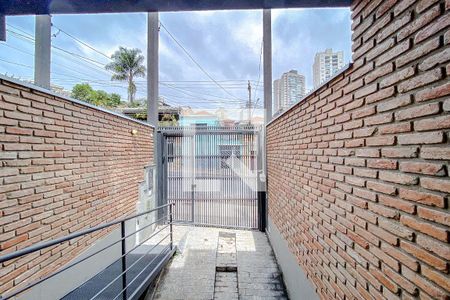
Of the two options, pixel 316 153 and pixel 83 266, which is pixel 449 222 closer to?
pixel 316 153

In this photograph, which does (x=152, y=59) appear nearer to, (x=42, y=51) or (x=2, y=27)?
(x=42, y=51)

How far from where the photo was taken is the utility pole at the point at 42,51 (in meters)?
3.70

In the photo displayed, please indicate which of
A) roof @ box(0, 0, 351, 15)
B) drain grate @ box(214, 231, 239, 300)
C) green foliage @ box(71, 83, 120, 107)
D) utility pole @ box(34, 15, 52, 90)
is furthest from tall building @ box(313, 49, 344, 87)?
green foliage @ box(71, 83, 120, 107)

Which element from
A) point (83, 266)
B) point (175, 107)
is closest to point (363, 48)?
point (83, 266)

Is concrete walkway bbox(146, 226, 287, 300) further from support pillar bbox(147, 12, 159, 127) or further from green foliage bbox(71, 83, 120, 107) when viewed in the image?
green foliage bbox(71, 83, 120, 107)

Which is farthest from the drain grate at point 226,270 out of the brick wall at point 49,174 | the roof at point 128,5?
the roof at point 128,5

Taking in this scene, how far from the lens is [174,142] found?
6.67 metres

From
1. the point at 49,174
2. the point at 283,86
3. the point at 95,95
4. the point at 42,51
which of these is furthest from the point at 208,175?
the point at 95,95

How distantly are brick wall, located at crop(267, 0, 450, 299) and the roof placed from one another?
754 millimetres

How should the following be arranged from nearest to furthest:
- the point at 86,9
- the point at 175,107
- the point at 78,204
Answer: the point at 86,9, the point at 78,204, the point at 175,107

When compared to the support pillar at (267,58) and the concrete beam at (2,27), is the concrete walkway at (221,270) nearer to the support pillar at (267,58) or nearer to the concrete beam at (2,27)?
the support pillar at (267,58)

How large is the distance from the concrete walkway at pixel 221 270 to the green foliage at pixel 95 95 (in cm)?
1109

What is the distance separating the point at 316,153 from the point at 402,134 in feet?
3.73

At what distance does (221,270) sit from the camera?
430 cm
